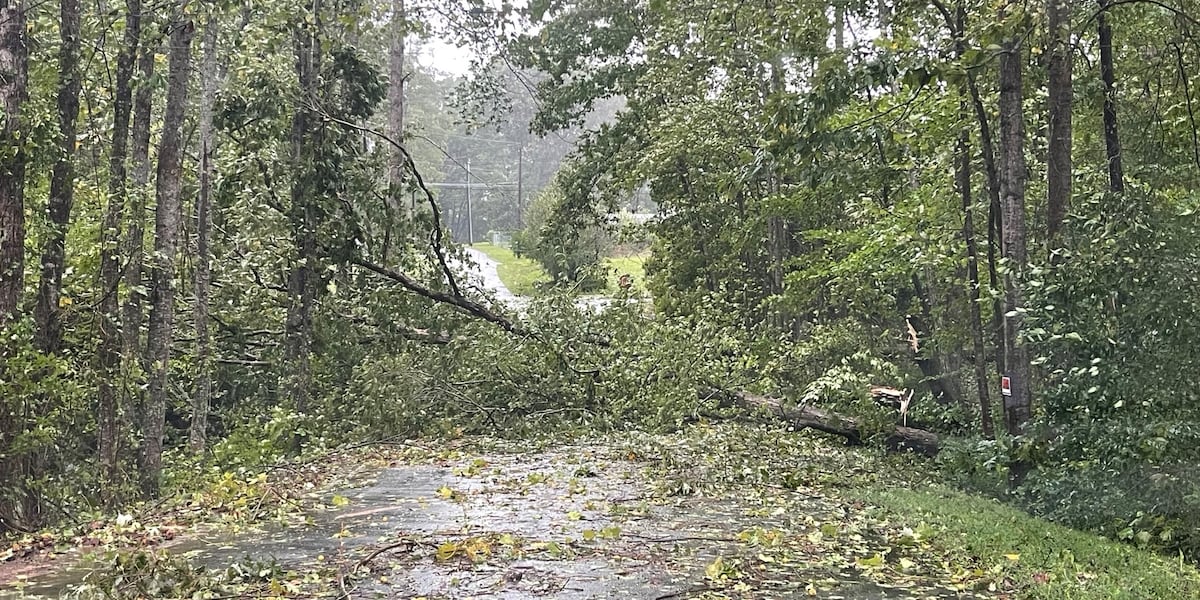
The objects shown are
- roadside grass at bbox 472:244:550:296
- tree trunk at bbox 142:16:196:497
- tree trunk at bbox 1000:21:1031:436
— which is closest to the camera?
tree trunk at bbox 1000:21:1031:436

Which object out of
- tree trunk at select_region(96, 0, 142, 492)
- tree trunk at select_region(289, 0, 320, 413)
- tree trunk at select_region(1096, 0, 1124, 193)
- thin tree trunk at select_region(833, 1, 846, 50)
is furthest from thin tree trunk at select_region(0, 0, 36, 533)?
tree trunk at select_region(1096, 0, 1124, 193)

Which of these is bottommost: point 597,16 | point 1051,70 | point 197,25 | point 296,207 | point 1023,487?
point 1023,487

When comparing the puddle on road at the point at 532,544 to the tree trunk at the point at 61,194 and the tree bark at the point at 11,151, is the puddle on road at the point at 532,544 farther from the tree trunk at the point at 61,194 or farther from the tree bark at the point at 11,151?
the tree trunk at the point at 61,194

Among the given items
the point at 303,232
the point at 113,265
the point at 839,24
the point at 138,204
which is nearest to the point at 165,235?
the point at 113,265

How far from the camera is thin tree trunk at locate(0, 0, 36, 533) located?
740 cm

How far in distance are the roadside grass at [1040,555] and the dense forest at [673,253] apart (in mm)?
533

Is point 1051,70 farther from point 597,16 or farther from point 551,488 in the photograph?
point 597,16

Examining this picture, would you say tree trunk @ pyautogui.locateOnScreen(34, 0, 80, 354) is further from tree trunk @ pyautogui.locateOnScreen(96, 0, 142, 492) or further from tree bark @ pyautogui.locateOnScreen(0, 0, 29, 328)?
tree bark @ pyautogui.locateOnScreen(0, 0, 29, 328)

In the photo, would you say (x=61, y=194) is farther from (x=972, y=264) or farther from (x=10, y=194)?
(x=972, y=264)

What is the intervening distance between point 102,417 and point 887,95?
8846 millimetres

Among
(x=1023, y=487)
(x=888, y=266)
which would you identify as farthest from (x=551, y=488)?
(x=888, y=266)

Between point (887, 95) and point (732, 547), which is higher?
point (887, 95)

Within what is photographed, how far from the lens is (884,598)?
501 cm

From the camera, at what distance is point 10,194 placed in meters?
7.64
